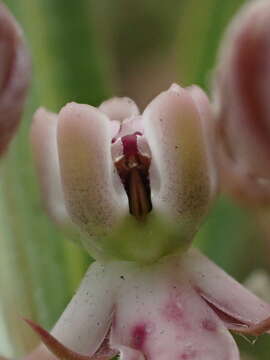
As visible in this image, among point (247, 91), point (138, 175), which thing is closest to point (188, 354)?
point (138, 175)

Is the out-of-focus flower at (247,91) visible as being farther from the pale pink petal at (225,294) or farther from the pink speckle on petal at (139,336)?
the pink speckle on petal at (139,336)

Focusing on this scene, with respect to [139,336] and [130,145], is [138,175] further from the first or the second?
[139,336]

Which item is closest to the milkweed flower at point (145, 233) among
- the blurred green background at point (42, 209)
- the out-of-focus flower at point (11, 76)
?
the out-of-focus flower at point (11, 76)

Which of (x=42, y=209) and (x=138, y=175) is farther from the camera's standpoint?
(x=42, y=209)

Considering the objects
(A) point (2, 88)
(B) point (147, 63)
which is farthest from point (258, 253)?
(B) point (147, 63)

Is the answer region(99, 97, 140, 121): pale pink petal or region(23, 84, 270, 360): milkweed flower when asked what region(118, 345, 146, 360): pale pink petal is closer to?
region(23, 84, 270, 360): milkweed flower

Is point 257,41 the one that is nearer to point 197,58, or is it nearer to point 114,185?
point 114,185
